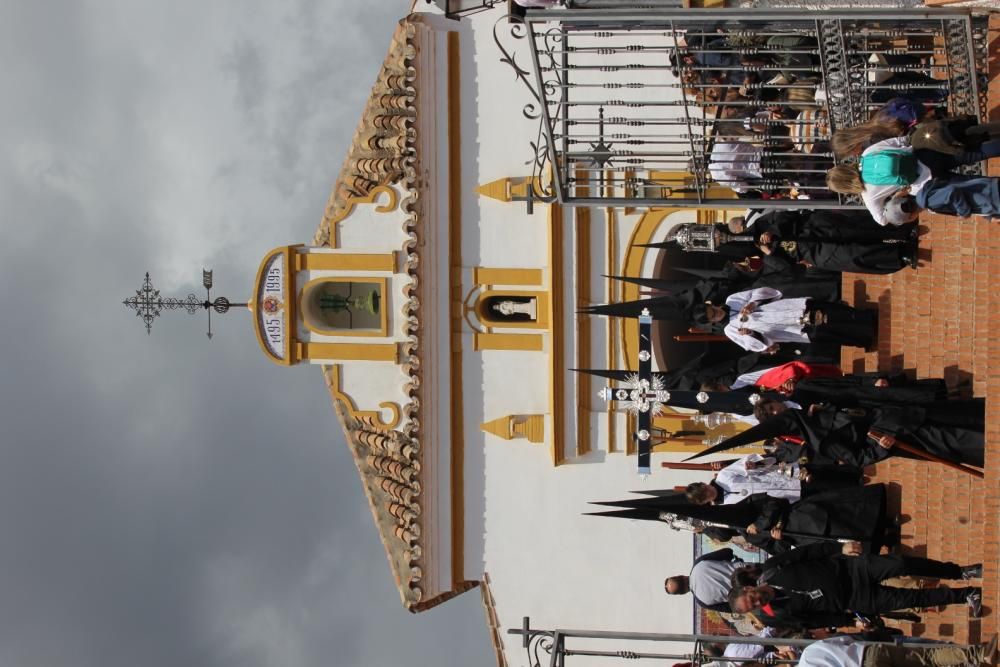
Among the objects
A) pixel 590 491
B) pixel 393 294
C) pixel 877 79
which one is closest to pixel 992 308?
pixel 877 79

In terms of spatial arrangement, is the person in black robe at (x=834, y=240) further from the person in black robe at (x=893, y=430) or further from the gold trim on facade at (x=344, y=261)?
the gold trim on facade at (x=344, y=261)

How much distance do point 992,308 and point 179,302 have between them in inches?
427

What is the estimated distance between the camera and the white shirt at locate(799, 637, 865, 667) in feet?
28.8

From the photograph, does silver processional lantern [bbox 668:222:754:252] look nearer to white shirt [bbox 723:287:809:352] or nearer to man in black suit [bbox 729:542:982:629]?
white shirt [bbox 723:287:809:352]

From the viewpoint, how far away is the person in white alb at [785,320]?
11.9 metres

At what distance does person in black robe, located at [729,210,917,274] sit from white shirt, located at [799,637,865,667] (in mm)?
3936

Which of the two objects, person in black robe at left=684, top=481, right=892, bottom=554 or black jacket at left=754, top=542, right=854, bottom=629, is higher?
person in black robe at left=684, top=481, right=892, bottom=554

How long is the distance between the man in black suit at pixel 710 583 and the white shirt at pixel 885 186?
4.09 m

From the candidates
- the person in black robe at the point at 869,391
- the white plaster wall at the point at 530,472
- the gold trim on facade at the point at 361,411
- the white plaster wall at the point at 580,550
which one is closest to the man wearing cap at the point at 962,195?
the person in black robe at the point at 869,391

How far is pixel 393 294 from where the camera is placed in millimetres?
15250

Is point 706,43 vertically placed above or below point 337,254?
above

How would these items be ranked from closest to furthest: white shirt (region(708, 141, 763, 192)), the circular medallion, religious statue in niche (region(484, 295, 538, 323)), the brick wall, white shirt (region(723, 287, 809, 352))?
1. the brick wall
2. white shirt (region(708, 141, 763, 192))
3. white shirt (region(723, 287, 809, 352))
4. religious statue in niche (region(484, 295, 538, 323))
5. the circular medallion

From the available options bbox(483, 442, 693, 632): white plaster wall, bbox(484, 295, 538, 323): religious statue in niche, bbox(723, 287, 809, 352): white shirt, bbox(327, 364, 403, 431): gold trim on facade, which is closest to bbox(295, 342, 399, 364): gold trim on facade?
bbox(327, 364, 403, 431): gold trim on facade

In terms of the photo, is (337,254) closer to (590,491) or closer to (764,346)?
(590,491)
